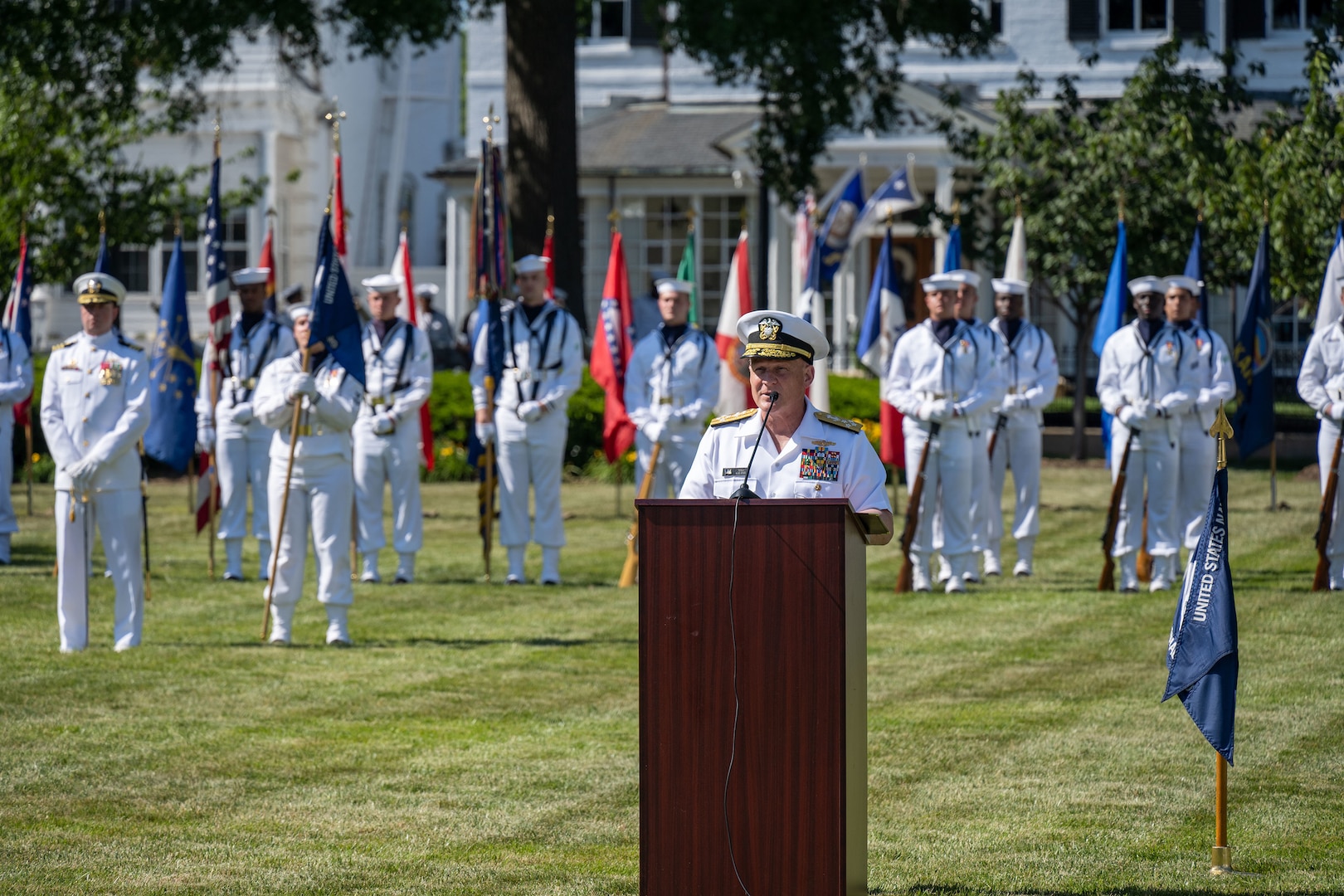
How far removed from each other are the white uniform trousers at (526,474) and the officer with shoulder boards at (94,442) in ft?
14.0

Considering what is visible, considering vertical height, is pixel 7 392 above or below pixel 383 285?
below

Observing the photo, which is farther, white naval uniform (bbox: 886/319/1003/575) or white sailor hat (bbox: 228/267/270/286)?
white sailor hat (bbox: 228/267/270/286)

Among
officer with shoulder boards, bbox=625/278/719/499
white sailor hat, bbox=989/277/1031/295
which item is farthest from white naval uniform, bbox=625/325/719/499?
white sailor hat, bbox=989/277/1031/295

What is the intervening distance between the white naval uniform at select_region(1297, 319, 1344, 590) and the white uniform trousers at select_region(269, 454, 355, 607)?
22.9ft

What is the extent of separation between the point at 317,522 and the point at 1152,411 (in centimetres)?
649

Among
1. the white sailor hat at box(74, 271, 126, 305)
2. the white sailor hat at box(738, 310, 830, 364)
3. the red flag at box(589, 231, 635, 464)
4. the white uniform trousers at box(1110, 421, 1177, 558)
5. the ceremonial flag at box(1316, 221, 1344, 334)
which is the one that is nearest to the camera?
the white sailor hat at box(738, 310, 830, 364)

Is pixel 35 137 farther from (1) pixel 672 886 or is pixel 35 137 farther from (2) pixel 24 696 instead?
(1) pixel 672 886

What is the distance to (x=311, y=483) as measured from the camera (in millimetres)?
11664

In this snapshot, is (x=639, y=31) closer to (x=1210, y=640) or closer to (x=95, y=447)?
(x=95, y=447)

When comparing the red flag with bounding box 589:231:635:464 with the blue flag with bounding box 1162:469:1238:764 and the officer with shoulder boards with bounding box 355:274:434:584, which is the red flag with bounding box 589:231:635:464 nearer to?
the officer with shoulder boards with bounding box 355:274:434:584

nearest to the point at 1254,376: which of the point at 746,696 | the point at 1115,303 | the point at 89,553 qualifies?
the point at 1115,303

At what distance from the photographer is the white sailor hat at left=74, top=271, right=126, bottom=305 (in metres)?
11.4

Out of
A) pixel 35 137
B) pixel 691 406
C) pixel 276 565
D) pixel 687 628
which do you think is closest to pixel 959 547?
pixel 691 406

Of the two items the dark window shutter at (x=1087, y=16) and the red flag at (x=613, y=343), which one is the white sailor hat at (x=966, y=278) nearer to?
the red flag at (x=613, y=343)
